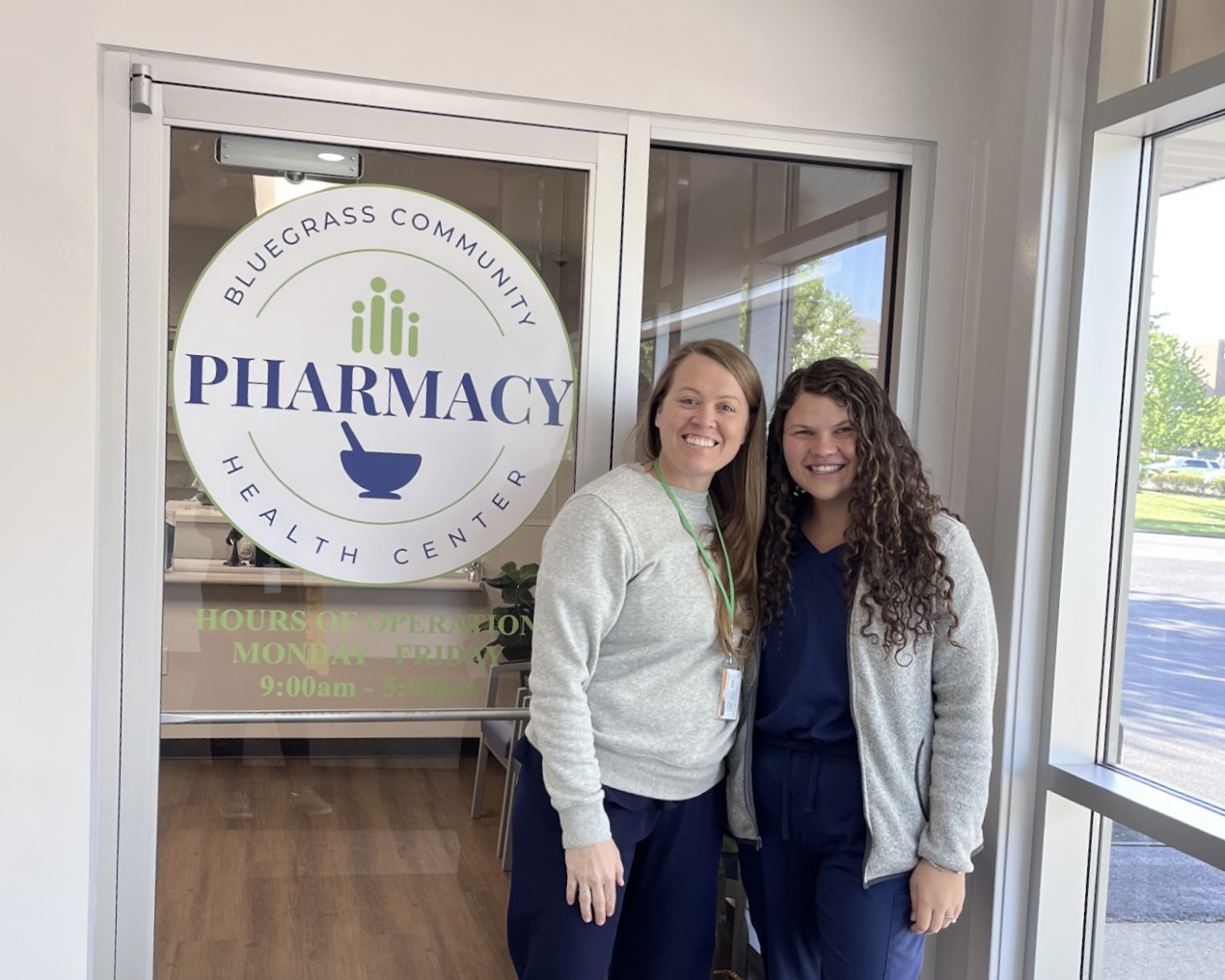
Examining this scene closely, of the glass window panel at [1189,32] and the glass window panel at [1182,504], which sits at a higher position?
the glass window panel at [1189,32]

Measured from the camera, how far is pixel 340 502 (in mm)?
2264

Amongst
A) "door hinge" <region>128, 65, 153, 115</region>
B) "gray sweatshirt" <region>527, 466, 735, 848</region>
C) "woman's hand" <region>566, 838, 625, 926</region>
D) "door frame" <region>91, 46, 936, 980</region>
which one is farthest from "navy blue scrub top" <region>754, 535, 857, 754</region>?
"door hinge" <region>128, 65, 153, 115</region>

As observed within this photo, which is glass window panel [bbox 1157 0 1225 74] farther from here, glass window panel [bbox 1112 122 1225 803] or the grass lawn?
the grass lawn

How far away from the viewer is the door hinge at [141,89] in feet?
6.86

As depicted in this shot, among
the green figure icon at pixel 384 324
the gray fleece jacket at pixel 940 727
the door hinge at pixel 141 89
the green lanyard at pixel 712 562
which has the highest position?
the door hinge at pixel 141 89

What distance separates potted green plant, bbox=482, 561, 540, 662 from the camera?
2.37m

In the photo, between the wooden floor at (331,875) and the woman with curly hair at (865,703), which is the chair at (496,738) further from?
the woman with curly hair at (865,703)

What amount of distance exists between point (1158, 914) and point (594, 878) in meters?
1.15

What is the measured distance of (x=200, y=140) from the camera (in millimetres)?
2188

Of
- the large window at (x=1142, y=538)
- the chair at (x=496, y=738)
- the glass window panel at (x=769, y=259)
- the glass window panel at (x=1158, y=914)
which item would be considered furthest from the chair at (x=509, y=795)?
the glass window panel at (x=1158, y=914)

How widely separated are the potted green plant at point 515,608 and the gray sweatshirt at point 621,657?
0.47m

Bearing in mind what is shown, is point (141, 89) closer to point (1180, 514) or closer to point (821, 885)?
point (821, 885)

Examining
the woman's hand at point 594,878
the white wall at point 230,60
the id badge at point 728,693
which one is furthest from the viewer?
the white wall at point 230,60

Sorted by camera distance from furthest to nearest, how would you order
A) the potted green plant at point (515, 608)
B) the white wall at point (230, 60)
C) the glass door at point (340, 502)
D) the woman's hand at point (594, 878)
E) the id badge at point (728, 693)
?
the potted green plant at point (515, 608) → the glass door at point (340, 502) → the white wall at point (230, 60) → the id badge at point (728, 693) → the woman's hand at point (594, 878)
